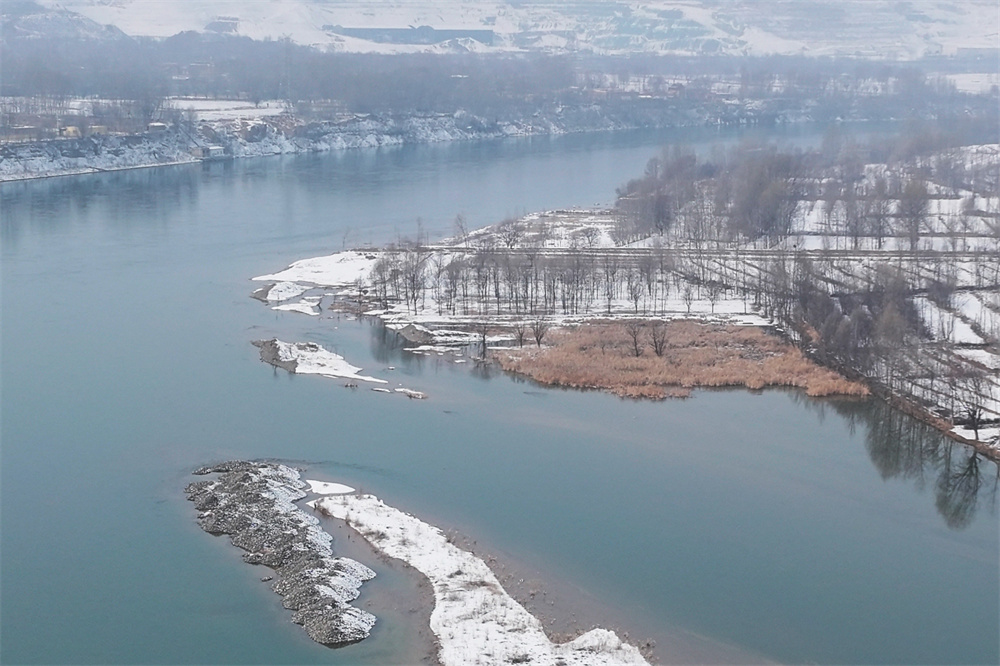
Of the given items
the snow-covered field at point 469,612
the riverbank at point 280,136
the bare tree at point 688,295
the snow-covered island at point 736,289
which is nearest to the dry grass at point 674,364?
the snow-covered island at point 736,289

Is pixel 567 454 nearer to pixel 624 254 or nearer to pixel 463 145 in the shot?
pixel 624 254

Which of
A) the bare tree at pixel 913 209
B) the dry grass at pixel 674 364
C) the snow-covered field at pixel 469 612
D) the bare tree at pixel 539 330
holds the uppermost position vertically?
the bare tree at pixel 913 209

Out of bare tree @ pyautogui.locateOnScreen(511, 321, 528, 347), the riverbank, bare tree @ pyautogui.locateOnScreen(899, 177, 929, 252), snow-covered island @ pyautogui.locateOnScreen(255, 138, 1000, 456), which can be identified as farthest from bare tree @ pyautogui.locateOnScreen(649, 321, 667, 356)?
the riverbank

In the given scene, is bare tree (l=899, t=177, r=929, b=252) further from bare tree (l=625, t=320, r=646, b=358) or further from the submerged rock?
the submerged rock

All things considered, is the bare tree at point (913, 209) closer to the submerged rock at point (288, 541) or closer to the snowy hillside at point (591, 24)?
the submerged rock at point (288, 541)

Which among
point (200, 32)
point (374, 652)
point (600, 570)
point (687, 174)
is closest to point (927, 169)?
point (687, 174)

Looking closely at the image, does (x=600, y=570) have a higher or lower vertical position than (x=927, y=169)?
lower
